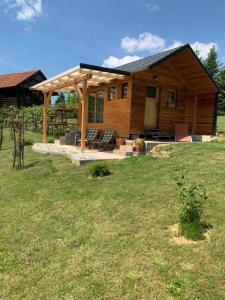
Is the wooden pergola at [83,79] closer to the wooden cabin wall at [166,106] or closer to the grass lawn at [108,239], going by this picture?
the wooden cabin wall at [166,106]

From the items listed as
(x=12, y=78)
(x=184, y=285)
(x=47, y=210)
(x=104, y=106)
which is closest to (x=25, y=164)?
(x=47, y=210)

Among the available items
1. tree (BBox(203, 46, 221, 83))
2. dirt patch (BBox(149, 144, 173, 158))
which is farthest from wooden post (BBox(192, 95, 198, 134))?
tree (BBox(203, 46, 221, 83))

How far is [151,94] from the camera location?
12602mm

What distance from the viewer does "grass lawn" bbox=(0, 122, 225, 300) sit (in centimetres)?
333

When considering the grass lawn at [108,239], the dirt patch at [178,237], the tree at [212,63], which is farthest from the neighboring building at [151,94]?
the tree at [212,63]

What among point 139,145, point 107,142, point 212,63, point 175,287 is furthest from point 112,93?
point 212,63

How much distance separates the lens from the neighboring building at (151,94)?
11758 mm

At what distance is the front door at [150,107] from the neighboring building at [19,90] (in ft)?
60.5

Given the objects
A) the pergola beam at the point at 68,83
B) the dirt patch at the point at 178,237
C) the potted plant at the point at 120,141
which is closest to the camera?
the dirt patch at the point at 178,237

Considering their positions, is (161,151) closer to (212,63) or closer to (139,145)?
(139,145)

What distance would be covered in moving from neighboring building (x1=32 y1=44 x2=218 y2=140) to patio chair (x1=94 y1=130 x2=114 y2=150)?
0.39 metres

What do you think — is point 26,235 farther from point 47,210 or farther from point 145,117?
point 145,117

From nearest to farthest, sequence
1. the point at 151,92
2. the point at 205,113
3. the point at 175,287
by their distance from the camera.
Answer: the point at 175,287, the point at 151,92, the point at 205,113

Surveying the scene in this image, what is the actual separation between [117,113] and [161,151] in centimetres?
351
